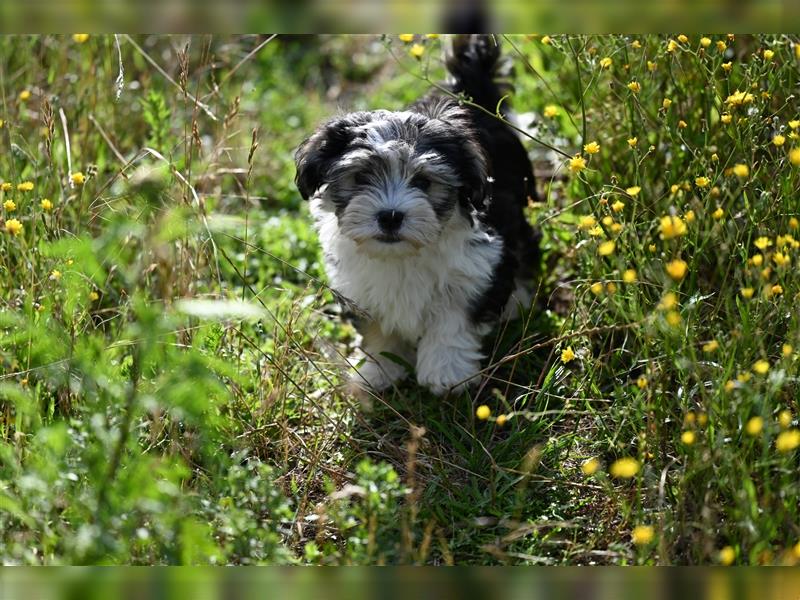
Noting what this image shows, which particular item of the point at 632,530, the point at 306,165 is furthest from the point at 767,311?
the point at 306,165

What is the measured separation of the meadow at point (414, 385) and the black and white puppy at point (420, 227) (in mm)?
181

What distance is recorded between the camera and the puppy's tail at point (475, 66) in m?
4.16

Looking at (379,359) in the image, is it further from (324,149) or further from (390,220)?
(324,149)

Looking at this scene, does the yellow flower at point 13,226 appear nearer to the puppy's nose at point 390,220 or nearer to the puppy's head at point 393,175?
the puppy's head at point 393,175

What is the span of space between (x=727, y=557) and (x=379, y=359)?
6.14 feet

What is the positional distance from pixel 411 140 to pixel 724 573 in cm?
182

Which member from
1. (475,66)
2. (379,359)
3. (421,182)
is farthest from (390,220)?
(475,66)

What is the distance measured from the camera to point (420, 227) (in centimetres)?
342

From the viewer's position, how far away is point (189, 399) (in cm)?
235

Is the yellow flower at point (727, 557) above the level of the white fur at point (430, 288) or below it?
below

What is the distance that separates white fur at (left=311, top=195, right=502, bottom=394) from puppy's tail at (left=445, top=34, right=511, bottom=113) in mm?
767

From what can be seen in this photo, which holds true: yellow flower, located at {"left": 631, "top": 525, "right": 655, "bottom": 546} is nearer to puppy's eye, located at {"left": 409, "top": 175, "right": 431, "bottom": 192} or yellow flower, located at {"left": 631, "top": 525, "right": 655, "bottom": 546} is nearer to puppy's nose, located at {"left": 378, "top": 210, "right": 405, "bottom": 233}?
puppy's nose, located at {"left": 378, "top": 210, "right": 405, "bottom": 233}

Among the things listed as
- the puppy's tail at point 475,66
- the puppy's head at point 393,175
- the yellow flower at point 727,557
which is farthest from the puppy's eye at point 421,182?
the yellow flower at point 727,557

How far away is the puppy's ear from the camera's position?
3574 mm
